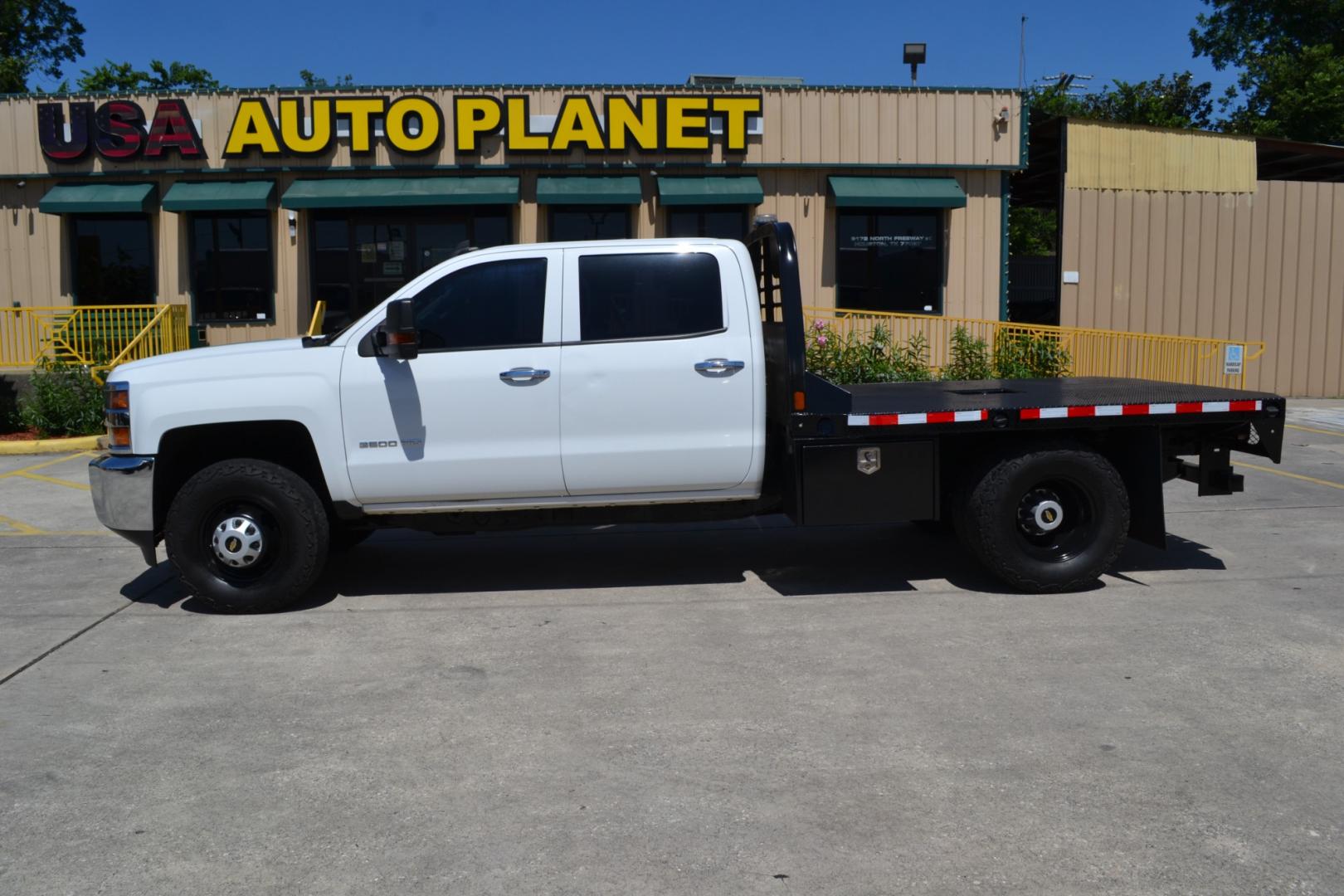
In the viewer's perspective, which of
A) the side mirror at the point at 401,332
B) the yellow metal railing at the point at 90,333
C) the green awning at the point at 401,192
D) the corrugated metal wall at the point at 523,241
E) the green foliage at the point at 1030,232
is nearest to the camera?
the side mirror at the point at 401,332

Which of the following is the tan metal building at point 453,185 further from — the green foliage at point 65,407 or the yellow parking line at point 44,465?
the yellow parking line at point 44,465

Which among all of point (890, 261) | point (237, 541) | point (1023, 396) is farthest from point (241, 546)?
point (890, 261)

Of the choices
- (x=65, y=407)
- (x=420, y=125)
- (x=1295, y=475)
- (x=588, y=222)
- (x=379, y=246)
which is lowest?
(x=1295, y=475)

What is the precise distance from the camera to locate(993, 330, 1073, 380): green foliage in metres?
15.1

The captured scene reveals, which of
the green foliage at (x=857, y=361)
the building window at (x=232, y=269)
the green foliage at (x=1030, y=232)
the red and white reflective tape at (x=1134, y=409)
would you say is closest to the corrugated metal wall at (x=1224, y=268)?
the green foliage at (x=857, y=361)

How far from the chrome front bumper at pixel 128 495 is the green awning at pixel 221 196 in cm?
1172

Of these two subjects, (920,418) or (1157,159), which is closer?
(920,418)

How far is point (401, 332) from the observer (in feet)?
21.0

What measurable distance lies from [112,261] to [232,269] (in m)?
2.00

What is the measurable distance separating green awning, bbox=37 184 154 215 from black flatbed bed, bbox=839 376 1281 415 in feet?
43.3

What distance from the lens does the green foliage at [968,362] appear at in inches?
578

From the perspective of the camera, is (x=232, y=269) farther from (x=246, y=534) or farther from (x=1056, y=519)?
(x=1056, y=519)

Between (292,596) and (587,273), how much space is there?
2513 millimetres

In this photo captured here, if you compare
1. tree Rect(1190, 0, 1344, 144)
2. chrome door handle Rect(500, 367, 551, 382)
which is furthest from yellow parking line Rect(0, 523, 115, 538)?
tree Rect(1190, 0, 1344, 144)
